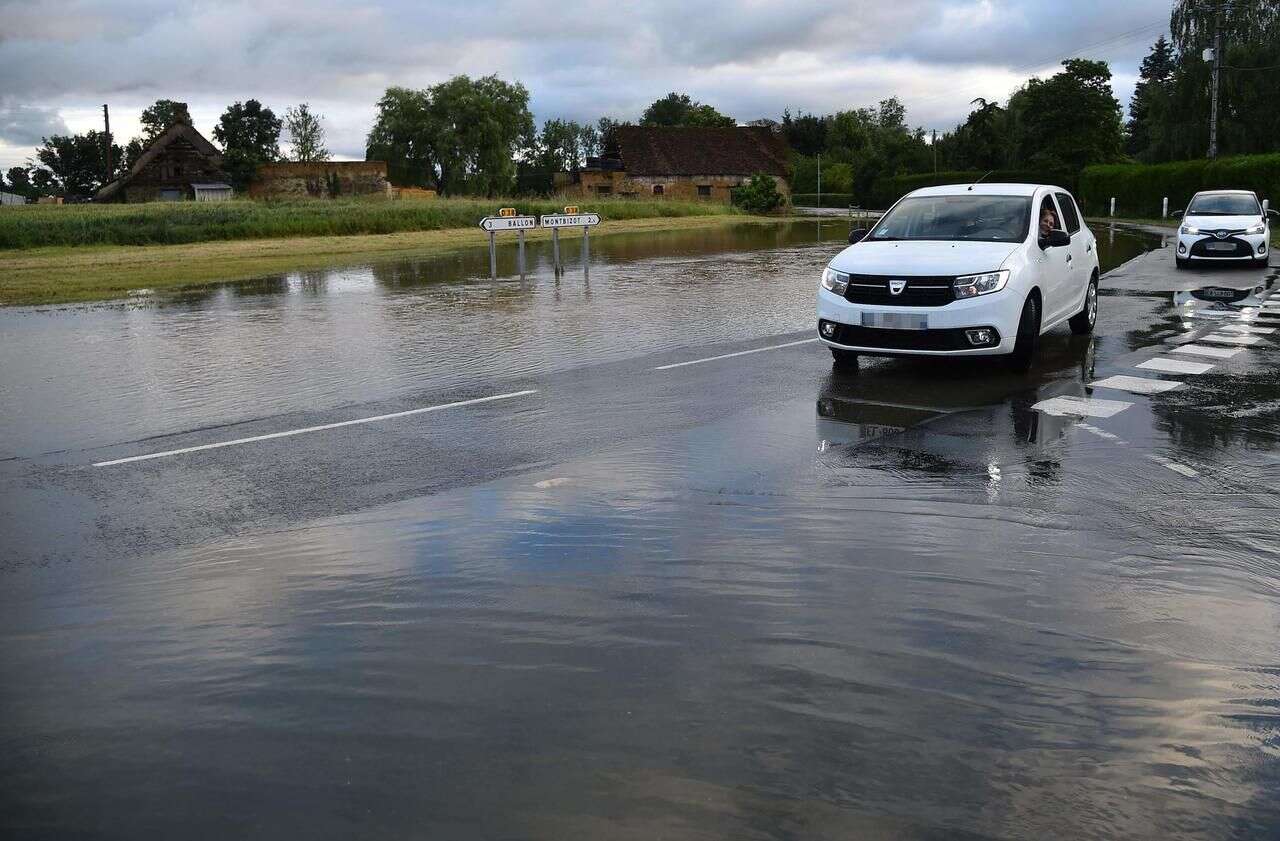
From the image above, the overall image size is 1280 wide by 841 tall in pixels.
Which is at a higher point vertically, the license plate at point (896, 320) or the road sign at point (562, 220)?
the road sign at point (562, 220)

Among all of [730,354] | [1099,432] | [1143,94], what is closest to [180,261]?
[730,354]

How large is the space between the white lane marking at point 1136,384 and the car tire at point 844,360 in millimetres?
2149

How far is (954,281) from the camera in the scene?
10461 mm

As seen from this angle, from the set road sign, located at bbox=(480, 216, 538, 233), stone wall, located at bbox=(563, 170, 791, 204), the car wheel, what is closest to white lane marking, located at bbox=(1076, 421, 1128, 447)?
the car wheel

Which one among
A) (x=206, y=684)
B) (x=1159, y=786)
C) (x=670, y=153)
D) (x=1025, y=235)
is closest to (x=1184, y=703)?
(x=1159, y=786)

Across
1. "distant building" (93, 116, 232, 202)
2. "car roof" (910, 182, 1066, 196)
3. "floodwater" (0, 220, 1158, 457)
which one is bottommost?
"floodwater" (0, 220, 1158, 457)

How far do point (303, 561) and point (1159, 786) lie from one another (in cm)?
397

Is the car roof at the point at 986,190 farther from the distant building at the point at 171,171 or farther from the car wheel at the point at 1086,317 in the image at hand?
the distant building at the point at 171,171

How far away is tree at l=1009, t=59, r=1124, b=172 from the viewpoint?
72188 millimetres

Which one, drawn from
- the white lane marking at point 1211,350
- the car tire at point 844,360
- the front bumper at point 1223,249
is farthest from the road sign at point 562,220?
the white lane marking at point 1211,350

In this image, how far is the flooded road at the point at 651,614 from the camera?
139 inches

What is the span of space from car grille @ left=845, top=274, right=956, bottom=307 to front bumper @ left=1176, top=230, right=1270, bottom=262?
15868 millimetres

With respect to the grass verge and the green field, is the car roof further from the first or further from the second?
the green field

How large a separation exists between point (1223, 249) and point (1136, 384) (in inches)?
613
